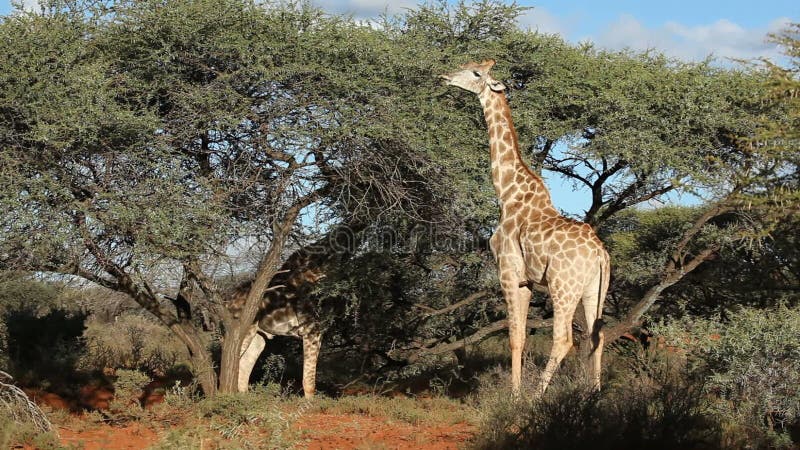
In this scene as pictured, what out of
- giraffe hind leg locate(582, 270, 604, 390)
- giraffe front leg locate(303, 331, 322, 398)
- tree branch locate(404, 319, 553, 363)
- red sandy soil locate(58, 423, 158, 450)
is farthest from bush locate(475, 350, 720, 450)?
giraffe front leg locate(303, 331, 322, 398)

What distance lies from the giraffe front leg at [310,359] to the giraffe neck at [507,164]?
150 inches

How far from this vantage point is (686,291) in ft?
51.1

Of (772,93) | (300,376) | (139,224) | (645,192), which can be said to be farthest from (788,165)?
(300,376)

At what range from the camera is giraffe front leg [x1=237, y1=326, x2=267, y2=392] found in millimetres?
13508

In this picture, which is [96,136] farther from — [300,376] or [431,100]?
[300,376]

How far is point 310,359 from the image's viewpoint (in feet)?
44.1

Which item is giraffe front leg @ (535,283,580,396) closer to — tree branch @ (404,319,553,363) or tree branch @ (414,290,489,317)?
tree branch @ (404,319,553,363)

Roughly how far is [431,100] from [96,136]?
440 cm

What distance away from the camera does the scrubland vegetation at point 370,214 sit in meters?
10.0

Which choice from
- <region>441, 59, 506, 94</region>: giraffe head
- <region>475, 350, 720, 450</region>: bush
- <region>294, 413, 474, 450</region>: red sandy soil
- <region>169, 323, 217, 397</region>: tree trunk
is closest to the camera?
<region>475, 350, 720, 450</region>: bush

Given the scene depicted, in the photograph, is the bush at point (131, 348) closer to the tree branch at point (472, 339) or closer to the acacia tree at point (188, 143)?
the acacia tree at point (188, 143)

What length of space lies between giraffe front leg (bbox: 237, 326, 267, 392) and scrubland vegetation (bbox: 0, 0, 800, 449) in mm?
419

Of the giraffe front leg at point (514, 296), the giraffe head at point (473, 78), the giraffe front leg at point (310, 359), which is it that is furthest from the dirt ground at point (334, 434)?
the giraffe head at point (473, 78)

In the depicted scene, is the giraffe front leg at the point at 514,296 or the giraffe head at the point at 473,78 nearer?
the giraffe front leg at the point at 514,296
